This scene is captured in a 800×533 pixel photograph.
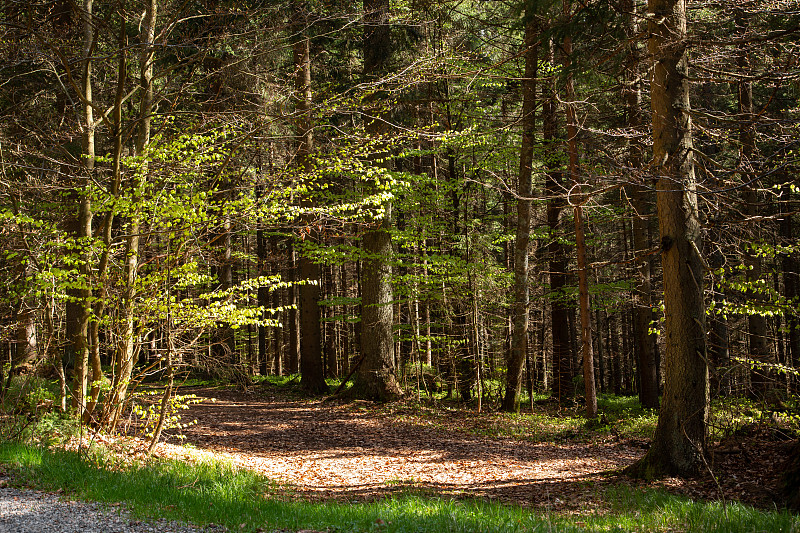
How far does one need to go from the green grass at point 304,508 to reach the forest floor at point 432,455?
1.61ft

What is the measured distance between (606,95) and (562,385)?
28.3 feet

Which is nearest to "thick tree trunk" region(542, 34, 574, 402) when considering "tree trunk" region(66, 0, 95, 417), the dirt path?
the dirt path

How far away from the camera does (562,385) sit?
16.8 m

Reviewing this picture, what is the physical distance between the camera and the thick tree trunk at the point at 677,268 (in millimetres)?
6883

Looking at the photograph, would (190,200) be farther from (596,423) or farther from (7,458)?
(596,423)

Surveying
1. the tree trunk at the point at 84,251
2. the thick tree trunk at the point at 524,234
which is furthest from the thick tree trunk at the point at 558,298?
the tree trunk at the point at 84,251

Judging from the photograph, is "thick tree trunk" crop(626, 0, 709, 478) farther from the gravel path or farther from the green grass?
the gravel path

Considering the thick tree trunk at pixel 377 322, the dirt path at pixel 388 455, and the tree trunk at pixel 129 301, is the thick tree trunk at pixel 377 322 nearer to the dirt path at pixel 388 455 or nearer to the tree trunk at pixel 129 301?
the dirt path at pixel 388 455

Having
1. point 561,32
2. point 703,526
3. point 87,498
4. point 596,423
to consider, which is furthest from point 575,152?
point 87,498

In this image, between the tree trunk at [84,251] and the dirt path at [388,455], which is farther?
the dirt path at [388,455]

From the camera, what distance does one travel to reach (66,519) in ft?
15.2

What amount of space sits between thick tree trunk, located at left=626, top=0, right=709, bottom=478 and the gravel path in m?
5.50

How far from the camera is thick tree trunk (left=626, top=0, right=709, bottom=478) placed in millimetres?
6883

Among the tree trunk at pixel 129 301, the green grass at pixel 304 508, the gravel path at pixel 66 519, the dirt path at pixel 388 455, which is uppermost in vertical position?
the tree trunk at pixel 129 301
